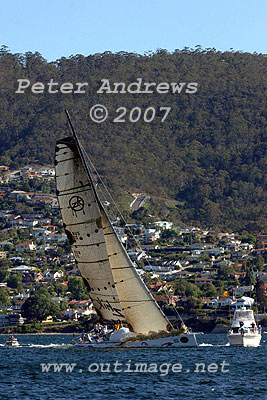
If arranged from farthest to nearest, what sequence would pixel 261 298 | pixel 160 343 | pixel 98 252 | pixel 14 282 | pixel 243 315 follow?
pixel 14 282, pixel 261 298, pixel 243 315, pixel 160 343, pixel 98 252

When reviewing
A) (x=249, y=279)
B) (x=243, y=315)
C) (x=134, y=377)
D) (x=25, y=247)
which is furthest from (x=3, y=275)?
(x=134, y=377)

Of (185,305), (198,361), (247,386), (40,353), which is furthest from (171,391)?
(185,305)

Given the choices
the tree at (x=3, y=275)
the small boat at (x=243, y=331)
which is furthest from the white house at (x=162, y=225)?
Answer: the small boat at (x=243, y=331)

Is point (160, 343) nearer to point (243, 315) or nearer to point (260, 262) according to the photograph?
point (243, 315)

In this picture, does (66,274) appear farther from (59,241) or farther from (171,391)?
(171,391)

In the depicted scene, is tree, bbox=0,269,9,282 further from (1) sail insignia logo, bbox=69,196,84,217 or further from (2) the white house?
(1) sail insignia logo, bbox=69,196,84,217

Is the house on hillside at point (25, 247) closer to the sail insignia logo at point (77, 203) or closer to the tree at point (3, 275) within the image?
the tree at point (3, 275)

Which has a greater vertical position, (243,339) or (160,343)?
(160,343)

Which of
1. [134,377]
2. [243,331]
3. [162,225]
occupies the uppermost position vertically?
[162,225]
